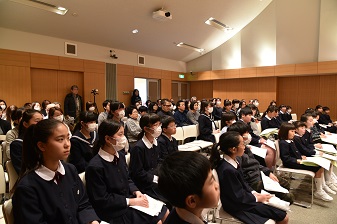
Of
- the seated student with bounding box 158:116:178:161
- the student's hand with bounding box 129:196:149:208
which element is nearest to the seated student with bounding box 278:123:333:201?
the seated student with bounding box 158:116:178:161

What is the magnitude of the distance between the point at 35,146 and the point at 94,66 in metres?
8.06

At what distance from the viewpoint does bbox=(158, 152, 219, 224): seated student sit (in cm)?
106

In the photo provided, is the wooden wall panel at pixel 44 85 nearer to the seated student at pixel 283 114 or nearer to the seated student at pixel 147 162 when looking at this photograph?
the seated student at pixel 147 162

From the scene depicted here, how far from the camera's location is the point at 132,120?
475 cm

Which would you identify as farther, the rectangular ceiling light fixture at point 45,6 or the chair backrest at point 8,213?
the rectangular ceiling light fixture at point 45,6

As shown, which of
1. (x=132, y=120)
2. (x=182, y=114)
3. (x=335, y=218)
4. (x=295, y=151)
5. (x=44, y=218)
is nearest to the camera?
(x=44, y=218)

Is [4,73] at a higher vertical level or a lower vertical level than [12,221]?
higher

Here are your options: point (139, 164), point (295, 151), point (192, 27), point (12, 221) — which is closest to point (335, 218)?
point (295, 151)

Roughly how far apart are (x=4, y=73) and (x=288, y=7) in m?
10.9

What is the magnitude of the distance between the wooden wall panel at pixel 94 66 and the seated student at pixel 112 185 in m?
7.27

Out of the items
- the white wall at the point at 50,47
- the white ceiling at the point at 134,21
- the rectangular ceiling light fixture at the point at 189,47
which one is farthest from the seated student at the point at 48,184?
the rectangular ceiling light fixture at the point at 189,47

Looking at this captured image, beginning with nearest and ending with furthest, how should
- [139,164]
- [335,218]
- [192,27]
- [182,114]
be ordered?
[139,164]
[335,218]
[182,114]
[192,27]

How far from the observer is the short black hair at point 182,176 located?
1062mm

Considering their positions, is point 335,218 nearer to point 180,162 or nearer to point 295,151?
point 295,151
